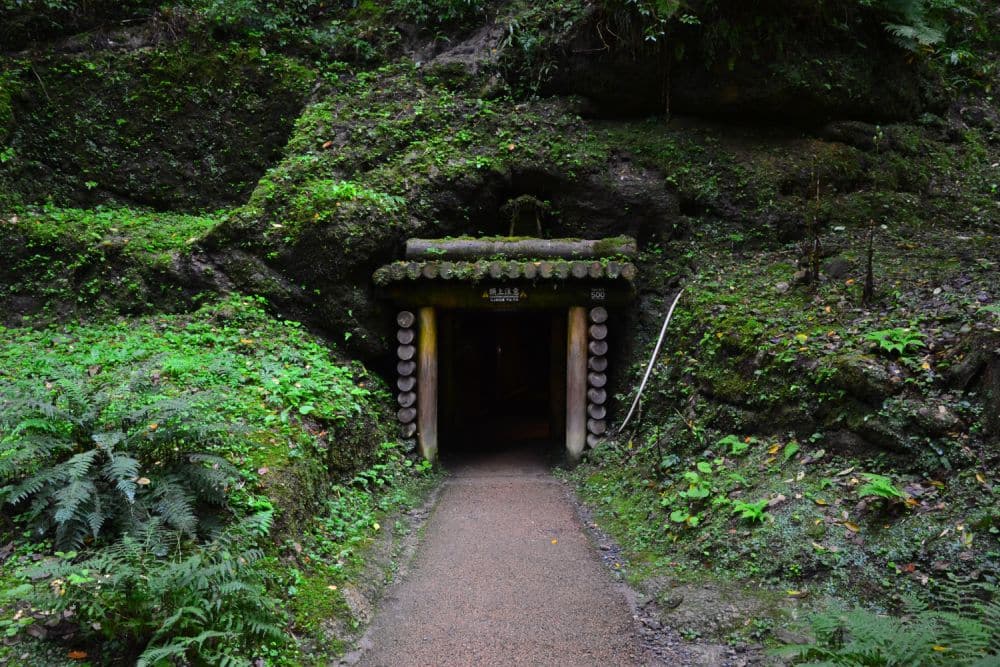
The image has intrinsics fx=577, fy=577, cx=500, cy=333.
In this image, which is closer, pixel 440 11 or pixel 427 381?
pixel 427 381

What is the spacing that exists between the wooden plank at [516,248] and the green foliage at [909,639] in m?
6.66

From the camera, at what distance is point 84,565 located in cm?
348

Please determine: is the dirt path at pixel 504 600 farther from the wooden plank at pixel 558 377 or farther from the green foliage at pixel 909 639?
the wooden plank at pixel 558 377

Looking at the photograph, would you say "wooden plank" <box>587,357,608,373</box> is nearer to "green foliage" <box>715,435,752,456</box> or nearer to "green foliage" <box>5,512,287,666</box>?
"green foliage" <box>715,435,752,456</box>

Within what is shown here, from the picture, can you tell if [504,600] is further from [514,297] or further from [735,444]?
[514,297]

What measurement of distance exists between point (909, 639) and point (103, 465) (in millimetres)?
5407

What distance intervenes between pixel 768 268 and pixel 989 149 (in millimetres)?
6664

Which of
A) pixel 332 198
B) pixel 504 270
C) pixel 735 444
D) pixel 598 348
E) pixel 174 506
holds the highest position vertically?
pixel 332 198

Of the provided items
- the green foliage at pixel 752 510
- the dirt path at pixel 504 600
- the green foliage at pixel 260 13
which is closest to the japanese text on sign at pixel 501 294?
the dirt path at pixel 504 600

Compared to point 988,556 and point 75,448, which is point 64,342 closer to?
point 75,448

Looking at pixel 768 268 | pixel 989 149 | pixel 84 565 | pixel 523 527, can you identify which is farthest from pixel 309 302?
pixel 989 149

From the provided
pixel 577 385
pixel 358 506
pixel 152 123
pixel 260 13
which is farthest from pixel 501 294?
pixel 260 13

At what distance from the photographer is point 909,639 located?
327 centimetres

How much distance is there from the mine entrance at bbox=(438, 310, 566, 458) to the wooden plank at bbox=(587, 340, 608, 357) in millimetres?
1636
